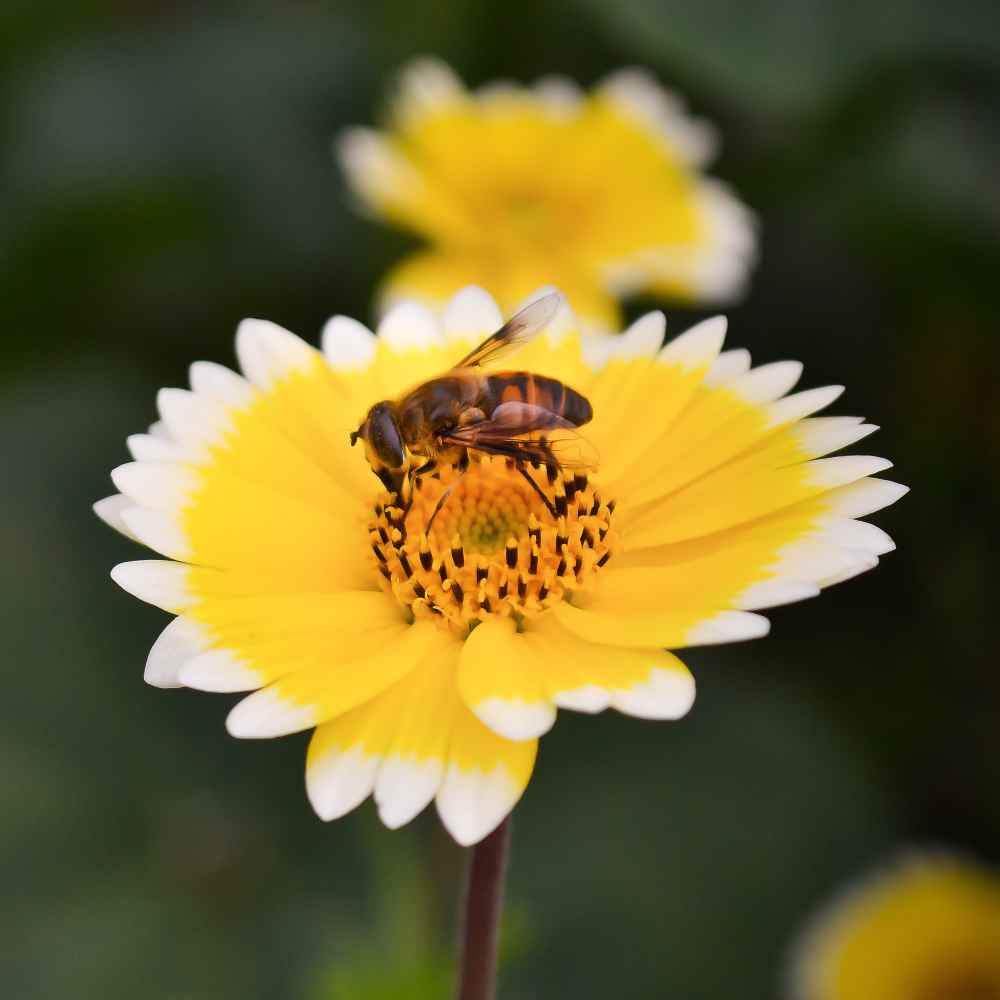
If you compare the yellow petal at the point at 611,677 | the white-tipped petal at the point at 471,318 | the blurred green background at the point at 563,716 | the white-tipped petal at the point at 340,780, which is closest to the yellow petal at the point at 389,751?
the white-tipped petal at the point at 340,780

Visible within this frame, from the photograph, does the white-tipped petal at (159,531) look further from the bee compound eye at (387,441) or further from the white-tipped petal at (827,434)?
the white-tipped petal at (827,434)

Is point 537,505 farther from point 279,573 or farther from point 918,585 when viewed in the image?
point 918,585

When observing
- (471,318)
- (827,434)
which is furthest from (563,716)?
(827,434)

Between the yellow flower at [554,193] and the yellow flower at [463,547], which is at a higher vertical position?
the yellow flower at [554,193]

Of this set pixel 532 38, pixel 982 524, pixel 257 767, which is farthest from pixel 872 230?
pixel 257 767

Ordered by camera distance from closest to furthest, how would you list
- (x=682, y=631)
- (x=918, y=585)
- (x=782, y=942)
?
(x=682, y=631), (x=782, y=942), (x=918, y=585)

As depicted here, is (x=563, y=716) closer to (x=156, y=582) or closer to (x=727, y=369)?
(x=727, y=369)
